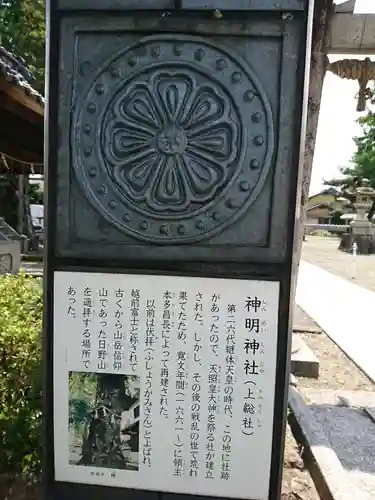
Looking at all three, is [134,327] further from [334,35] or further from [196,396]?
[334,35]

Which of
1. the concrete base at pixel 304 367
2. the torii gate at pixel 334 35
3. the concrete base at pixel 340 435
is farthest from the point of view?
the concrete base at pixel 304 367

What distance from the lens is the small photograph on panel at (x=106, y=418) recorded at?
2.21 metres

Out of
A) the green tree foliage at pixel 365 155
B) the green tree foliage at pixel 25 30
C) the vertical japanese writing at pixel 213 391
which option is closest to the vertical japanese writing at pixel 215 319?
the vertical japanese writing at pixel 213 391

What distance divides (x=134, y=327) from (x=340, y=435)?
2.35 m

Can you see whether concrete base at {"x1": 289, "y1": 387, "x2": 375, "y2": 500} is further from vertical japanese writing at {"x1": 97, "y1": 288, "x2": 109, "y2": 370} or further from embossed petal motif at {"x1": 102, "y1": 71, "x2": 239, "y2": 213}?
embossed petal motif at {"x1": 102, "y1": 71, "x2": 239, "y2": 213}

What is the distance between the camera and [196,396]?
218 centimetres

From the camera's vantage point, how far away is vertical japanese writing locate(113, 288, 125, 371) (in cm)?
217

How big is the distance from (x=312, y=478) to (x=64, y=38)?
2797mm

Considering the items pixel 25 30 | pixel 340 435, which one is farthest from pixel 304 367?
pixel 25 30

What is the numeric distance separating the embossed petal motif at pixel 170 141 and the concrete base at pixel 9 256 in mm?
8277

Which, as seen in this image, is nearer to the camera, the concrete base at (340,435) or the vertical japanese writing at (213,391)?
the vertical japanese writing at (213,391)

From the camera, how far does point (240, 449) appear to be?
7.13 feet

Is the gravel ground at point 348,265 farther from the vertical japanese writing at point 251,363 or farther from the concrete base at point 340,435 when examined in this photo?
the vertical japanese writing at point 251,363

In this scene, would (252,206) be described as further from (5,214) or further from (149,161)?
(5,214)
